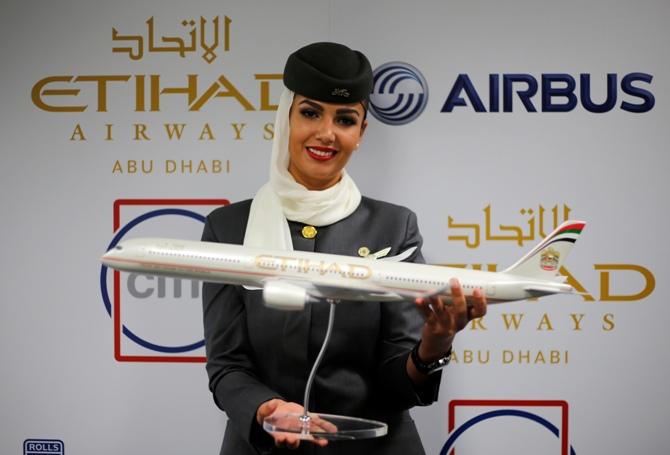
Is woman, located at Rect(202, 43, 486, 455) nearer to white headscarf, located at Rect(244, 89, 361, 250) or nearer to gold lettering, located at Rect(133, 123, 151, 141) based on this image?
white headscarf, located at Rect(244, 89, 361, 250)

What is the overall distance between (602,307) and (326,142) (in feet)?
4.82

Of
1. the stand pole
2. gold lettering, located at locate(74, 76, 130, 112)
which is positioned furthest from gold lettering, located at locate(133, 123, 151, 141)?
the stand pole

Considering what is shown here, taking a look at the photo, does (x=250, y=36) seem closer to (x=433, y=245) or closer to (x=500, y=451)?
(x=433, y=245)

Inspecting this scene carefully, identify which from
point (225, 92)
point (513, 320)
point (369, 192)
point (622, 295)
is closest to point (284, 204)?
point (369, 192)

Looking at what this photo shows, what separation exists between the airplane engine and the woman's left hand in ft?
0.91

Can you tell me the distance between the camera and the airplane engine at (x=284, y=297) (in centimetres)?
182

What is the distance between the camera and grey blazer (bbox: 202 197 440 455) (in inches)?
84.1

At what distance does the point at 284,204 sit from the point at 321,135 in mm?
229

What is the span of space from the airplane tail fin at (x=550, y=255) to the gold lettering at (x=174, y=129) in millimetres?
1540

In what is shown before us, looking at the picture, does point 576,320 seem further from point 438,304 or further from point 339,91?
point 339,91

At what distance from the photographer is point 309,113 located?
2244 mm

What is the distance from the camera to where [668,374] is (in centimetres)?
307

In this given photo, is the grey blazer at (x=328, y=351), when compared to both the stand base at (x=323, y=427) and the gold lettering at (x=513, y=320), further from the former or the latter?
the gold lettering at (x=513, y=320)

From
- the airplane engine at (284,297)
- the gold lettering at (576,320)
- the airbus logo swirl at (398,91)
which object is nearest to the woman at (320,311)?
the airplane engine at (284,297)
